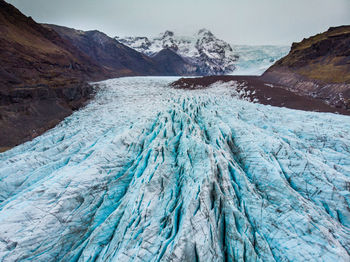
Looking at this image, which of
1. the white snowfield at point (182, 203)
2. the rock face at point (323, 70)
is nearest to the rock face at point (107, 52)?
the rock face at point (323, 70)

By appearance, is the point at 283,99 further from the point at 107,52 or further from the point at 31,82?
the point at 107,52

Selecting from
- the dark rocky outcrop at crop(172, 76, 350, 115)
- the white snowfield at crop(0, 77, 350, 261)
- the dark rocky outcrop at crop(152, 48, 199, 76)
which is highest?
the dark rocky outcrop at crop(152, 48, 199, 76)

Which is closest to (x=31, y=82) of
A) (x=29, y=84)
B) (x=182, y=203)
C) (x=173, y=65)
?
(x=29, y=84)

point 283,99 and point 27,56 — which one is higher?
point 27,56

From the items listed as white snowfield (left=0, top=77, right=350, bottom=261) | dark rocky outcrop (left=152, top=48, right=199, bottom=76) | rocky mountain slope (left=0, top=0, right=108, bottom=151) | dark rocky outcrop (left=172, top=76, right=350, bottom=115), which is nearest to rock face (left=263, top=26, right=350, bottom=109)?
dark rocky outcrop (left=172, top=76, right=350, bottom=115)

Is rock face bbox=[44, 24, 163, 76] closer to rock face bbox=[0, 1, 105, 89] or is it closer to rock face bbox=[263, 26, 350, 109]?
rock face bbox=[0, 1, 105, 89]

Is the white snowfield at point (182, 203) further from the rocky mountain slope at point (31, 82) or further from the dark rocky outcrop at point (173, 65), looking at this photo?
the dark rocky outcrop at point (173, 65)

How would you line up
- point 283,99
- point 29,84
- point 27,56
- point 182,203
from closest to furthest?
point 182,203 → point 283,99 → point 29,84 → point 27,56
